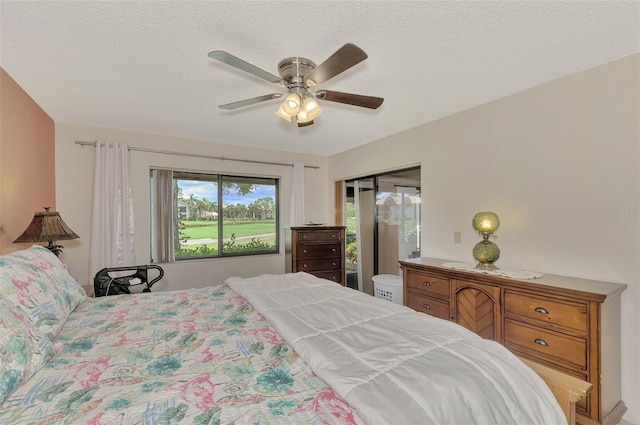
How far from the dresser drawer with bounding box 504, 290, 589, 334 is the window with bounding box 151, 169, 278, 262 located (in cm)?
321

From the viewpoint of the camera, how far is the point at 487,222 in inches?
96.0

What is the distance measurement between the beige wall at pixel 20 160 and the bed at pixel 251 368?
3.13 ft

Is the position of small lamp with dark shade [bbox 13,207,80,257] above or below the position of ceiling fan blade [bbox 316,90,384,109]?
below

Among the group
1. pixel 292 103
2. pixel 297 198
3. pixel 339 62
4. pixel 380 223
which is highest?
pixel 339 62

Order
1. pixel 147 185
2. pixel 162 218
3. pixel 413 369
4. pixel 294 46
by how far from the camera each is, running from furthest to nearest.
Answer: pixel 162 218, pixel 147 185, pixel 294 46, pixel 413 369

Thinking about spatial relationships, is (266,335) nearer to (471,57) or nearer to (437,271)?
(437,271)

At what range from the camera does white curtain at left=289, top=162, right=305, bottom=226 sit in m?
4.43

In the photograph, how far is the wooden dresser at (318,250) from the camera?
152 inches

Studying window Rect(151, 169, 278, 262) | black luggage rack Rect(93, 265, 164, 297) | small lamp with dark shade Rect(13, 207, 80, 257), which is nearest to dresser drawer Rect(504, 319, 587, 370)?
black luggage rack Rect(93, 265, 164, 297)

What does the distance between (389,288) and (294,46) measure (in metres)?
2.72

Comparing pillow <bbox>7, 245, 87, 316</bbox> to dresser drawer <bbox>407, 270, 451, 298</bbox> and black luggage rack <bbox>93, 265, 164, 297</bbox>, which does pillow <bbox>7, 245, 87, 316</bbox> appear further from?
dresser drawer <bbox>407, 270, 451, 298</bbox>

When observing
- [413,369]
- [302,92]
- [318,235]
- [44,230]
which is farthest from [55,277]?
[318,235]

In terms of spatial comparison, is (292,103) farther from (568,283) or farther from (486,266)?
(568,283)

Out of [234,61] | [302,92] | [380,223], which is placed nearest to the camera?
[234,61]
